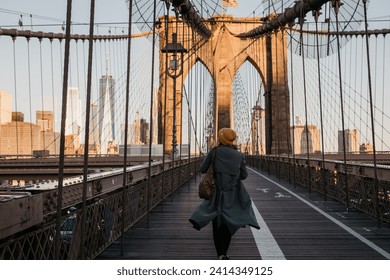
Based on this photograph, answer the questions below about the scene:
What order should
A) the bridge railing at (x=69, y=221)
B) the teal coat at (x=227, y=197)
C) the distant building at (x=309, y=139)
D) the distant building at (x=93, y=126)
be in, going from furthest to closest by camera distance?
1. the distant building at (x=93, y=126)
2. the distant building at (x=309, y=139)
3. the teal coat at (x=227, y=197)
4. the bridge railing at (x=69, y=221)

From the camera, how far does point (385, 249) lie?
5.29m

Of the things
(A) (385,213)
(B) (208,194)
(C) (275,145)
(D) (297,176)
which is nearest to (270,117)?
(C) (275,145)

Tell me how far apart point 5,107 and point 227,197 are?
2920cm

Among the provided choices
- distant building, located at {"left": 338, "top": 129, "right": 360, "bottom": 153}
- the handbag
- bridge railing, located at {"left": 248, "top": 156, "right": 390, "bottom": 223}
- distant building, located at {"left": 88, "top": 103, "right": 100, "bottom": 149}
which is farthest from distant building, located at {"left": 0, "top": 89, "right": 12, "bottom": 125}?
the handbag

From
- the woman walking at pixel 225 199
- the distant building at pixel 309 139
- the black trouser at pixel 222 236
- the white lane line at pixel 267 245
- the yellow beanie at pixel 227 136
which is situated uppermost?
the distant building at pixel 309 139

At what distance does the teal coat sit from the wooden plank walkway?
0.64 m

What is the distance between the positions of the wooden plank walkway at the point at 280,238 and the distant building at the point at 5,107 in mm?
24015

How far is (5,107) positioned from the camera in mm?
31312

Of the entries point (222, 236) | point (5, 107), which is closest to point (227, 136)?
point (222, 236)

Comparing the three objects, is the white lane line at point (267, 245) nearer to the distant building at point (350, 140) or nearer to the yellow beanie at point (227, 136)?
the yellow beanie at point (227, 136)

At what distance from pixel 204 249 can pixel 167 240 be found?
71cm

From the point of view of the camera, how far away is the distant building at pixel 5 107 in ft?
101

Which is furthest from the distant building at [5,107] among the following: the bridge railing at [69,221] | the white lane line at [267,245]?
the white lane line at [267,245]
